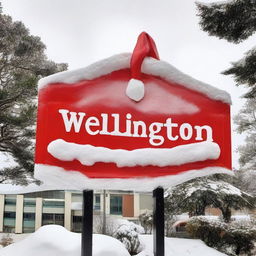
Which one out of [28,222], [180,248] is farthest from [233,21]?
[28,222]

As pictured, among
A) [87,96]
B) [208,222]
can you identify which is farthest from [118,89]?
[208,222]

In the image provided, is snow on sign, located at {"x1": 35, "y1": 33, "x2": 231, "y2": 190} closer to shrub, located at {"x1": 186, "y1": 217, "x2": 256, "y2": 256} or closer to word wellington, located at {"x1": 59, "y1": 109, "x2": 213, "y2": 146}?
word wellington, located at {"x1": 59, "y1": 109, "x2": 213, "y2": 146}

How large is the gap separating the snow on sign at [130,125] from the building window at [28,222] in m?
42.9

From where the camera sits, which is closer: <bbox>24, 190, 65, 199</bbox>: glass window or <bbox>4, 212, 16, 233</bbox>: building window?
<bbox>4, 212, 16, 233</bbox>: building window

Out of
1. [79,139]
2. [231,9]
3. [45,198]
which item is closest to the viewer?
[79,139]

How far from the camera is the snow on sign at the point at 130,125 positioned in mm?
3851

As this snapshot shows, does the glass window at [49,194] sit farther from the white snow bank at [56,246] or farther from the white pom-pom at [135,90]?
the white pom-pom at [135,90]

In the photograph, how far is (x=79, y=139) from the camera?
153 inches

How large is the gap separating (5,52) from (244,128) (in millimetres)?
15432

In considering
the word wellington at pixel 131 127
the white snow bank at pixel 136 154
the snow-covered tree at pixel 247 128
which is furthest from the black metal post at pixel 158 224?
the snow-covered tree at pixel 247 128

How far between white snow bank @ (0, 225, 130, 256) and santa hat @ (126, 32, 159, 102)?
2957 millimetres

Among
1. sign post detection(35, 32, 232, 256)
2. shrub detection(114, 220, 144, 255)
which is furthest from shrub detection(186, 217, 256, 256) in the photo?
sign post detection(35, 32, 232, 256)

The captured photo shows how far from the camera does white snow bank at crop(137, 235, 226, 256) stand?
1146 centimetres

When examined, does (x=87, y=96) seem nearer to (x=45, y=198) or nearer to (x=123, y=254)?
(x=123, y=254)
